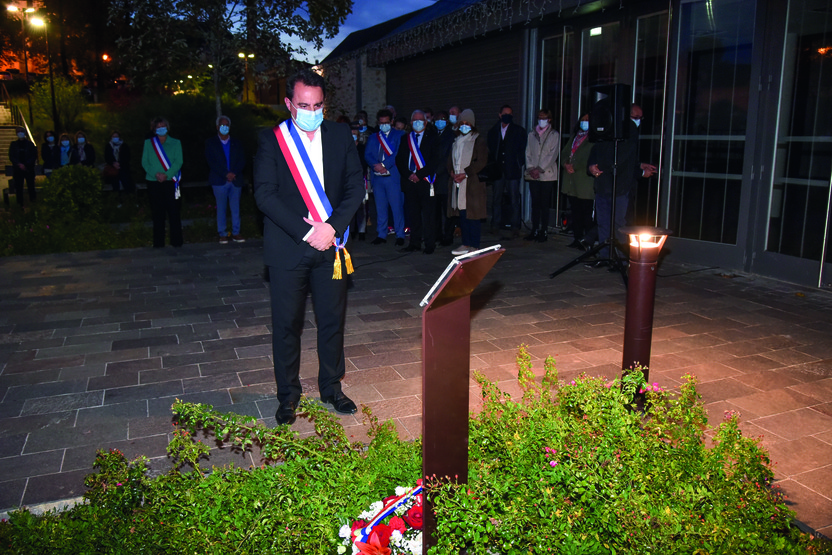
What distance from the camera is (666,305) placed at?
7109mm

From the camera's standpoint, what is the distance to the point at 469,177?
9.65 metres

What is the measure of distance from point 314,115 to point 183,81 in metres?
13.1

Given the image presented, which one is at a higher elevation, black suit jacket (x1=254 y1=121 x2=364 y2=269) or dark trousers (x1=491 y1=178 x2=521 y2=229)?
black suit jacket (x1=254 y1=121 x2=364 y2=269)

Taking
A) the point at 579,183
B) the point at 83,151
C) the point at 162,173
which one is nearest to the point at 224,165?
the point at 162,173

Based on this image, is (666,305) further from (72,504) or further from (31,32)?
(31,32)

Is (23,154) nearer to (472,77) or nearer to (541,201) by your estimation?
(472,77)

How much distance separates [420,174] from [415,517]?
25.4 ft

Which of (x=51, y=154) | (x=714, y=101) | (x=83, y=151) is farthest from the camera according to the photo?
(x=51, y=154)

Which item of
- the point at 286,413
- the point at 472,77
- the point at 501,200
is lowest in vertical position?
the point at 286,413

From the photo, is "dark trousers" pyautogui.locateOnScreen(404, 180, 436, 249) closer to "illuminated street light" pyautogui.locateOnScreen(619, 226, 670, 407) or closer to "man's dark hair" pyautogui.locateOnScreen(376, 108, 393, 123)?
"man's dark hair" pyautogui.locateOnScreen(376, 108, 393, 123)

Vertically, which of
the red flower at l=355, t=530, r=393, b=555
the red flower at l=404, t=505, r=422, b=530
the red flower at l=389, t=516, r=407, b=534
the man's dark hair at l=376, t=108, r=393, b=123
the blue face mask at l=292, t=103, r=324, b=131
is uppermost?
the man's dark hair at l=376, t=108, r=393, b=123

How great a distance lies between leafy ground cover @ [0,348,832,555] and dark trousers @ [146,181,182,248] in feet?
26.9

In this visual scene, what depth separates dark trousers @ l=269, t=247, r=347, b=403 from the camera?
14.1ft

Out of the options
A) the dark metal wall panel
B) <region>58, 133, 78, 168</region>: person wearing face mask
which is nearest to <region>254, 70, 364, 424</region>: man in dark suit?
the dark metal wall panel
